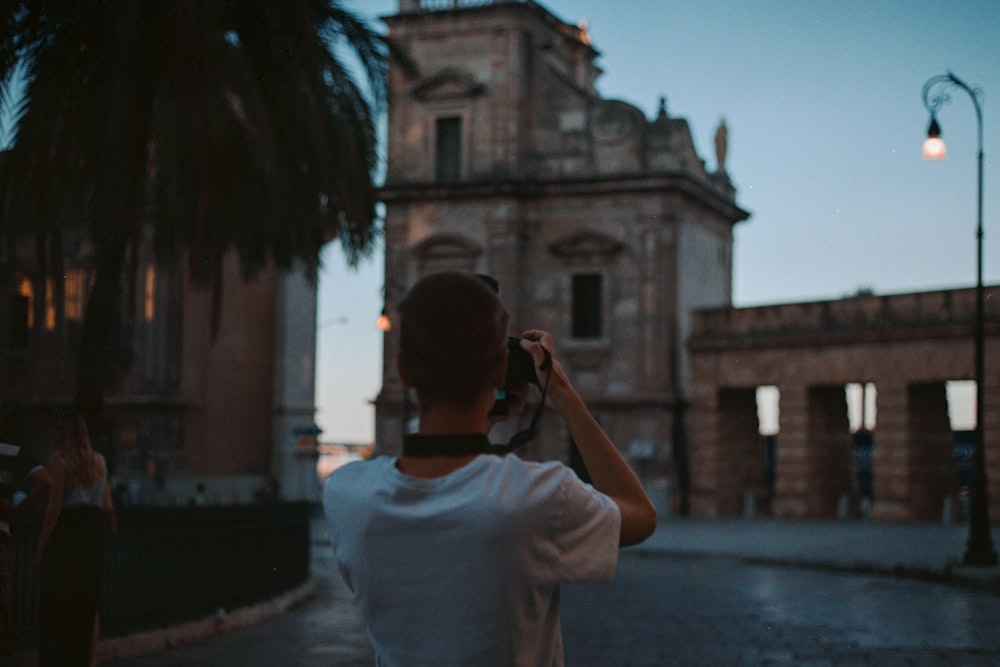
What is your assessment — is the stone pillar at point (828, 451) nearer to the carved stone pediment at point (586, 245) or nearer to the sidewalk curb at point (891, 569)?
the carved stone pediment at point (586, 245)

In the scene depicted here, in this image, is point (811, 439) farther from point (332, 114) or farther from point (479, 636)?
point (479, 636)

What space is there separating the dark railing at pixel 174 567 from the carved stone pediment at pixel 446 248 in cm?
2998

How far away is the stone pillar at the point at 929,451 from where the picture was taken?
1447 inches

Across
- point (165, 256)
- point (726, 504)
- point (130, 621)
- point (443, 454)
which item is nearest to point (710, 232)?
point (726, 504)

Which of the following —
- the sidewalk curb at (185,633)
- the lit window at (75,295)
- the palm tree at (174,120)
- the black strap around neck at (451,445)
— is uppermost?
the lit window at (75,295)

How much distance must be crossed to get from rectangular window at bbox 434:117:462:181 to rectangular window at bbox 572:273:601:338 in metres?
5.24

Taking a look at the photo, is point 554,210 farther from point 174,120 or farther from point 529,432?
point 529,432

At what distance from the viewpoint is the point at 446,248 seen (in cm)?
4556

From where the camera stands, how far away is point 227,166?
45.7 ft

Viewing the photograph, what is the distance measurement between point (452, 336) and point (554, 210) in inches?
1660

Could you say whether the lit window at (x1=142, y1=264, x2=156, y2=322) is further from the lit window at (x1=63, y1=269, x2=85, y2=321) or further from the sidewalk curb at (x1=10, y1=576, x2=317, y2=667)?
the sidewalk curb at (x1=10, y1=576, x2=317, y2=667)

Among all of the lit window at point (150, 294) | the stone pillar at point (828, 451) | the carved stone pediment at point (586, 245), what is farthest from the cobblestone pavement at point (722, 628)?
the lit window at point (150, 294)

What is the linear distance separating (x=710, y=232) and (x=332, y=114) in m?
32.0

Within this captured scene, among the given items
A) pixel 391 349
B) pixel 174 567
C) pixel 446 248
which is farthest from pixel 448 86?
pixel 174 567
